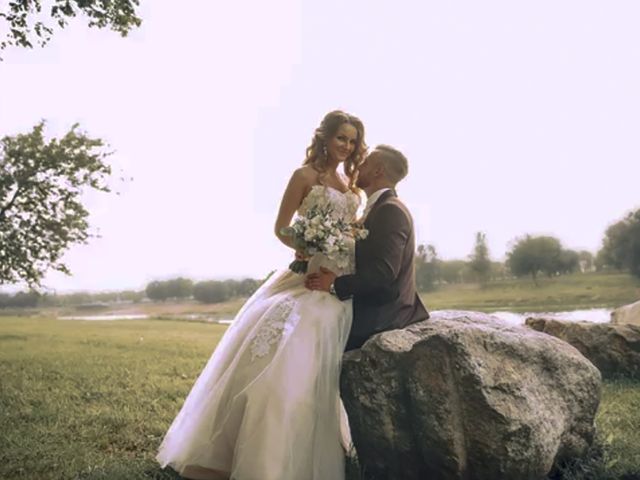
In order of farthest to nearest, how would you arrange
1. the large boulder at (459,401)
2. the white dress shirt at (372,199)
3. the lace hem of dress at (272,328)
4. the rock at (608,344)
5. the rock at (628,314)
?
the rock at (628,314), the rock at (608,344), the white dress shirt at (372,199), the lace hem of dress at (272,328), the large boulder at (459,401)

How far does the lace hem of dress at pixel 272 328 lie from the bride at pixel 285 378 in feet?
0.03

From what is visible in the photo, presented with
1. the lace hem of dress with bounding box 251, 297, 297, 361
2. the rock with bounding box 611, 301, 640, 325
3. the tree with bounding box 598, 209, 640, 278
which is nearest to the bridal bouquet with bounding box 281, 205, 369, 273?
the lace hem of dress with bounding box 251, 297, 297, 361

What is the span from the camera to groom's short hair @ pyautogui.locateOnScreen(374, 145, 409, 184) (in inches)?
222

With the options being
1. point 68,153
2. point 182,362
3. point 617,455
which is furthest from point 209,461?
point 68,153

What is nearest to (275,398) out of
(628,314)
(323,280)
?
(323,280)

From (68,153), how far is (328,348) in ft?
70.6

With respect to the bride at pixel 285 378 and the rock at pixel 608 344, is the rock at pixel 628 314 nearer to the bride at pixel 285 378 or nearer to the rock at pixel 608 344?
the rock at pixel 608 344

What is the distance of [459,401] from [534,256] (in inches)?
657

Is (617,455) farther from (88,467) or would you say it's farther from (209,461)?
(88,467)

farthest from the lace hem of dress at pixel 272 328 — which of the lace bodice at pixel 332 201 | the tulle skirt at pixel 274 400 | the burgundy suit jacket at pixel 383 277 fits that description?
the lace bodice at pixel 332 201

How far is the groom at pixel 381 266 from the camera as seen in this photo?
5.33 metres

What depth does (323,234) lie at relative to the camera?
534cm

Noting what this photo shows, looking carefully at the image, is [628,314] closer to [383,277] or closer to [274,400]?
[383,277]

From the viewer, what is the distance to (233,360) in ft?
18.5
